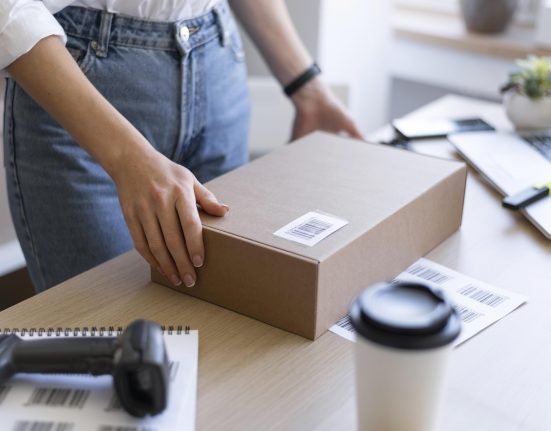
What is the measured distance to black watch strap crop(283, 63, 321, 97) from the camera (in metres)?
1.34

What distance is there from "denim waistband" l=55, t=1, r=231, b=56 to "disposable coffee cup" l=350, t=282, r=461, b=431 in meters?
0.61

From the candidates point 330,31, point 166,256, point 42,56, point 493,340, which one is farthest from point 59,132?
point 330,31

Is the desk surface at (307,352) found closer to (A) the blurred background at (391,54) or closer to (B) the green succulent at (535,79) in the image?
(B) the green succulent at (535,79)

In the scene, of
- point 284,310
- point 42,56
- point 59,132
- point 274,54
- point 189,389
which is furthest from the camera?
point 274,54

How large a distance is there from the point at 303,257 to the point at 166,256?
170mm

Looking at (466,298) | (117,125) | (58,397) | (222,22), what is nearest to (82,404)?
(58,397)

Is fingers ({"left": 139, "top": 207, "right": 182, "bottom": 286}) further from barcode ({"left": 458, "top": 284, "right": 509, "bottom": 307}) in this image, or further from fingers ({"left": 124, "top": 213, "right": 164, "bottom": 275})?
barcode ({"left": 458, "top": 284, "right": 509, "bottom": 307})

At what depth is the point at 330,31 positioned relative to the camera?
2381mm

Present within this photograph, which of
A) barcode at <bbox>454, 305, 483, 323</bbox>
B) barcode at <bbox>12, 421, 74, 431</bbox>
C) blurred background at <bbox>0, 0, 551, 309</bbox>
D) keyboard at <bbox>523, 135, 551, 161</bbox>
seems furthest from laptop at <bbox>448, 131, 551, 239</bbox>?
blurred background at <bbox>0, 0, 551, 309</bbox>

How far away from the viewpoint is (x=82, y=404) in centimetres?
69

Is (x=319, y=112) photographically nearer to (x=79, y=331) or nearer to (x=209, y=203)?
(x=209, y=203)

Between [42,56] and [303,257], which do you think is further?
[42,56]

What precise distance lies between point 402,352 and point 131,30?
674 millimetres

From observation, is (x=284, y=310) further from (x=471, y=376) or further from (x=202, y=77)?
(x=202, y=77)
